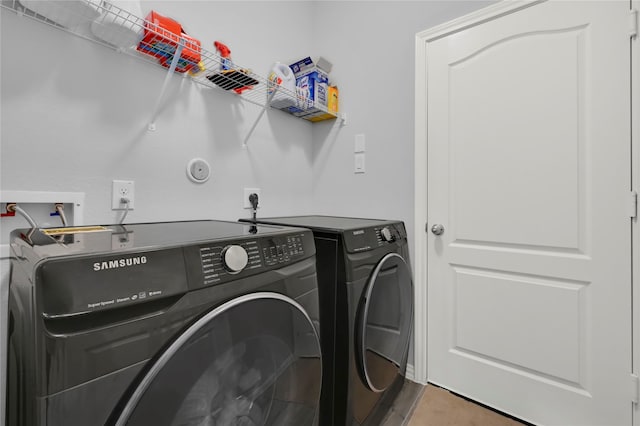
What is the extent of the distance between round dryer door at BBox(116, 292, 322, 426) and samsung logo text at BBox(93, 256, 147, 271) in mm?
167

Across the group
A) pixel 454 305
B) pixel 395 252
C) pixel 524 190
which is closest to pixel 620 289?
pixel 524 190

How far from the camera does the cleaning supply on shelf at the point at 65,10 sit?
3.08 ft

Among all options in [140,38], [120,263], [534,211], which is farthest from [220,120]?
[534,211]

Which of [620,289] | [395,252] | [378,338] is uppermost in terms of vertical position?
[395,252]

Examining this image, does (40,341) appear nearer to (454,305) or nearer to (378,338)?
(378,338)

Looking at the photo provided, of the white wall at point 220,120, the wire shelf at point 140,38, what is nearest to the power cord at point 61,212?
the white wall at point 220,120

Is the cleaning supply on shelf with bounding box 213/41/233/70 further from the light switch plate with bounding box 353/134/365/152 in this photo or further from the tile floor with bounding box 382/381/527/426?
the tile floor with bounding box 382/381/527/426

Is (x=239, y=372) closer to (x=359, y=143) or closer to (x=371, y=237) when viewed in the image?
(x=371, y=237)

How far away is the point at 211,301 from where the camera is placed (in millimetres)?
645

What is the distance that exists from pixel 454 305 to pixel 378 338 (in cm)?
58

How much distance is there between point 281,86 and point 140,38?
69cm

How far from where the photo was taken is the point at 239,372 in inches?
28.0

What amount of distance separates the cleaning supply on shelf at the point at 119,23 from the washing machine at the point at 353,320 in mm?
970

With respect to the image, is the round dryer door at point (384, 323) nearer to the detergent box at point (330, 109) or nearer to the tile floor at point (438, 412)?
the tile floor at point (438, 412)
